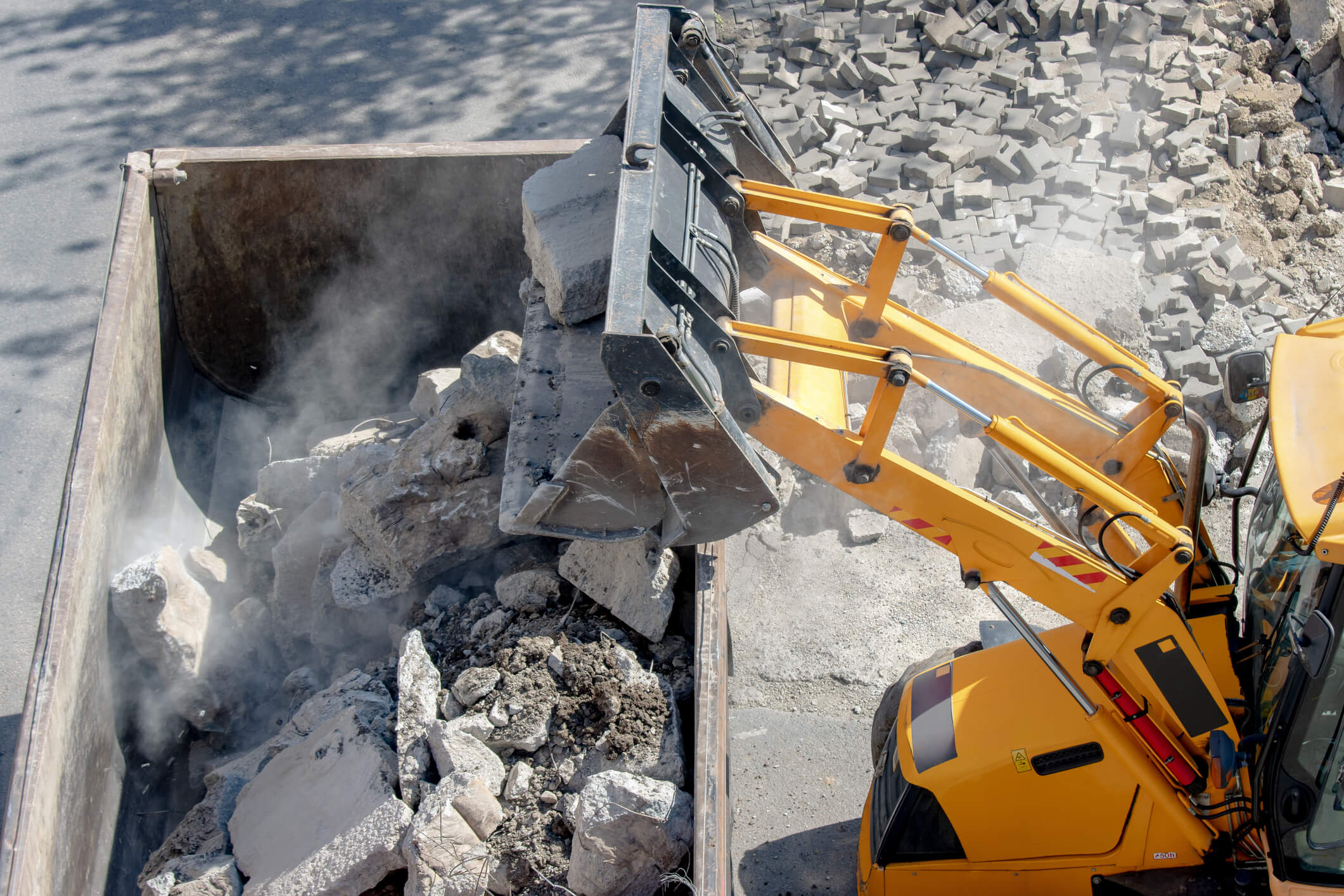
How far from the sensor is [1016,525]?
8.11ft

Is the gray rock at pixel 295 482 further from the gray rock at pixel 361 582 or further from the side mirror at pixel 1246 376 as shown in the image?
the side mirror at pixel 1246 376

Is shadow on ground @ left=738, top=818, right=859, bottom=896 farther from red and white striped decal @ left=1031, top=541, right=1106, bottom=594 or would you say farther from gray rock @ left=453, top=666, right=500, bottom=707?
red and white striped decal @ left=1031, top=541, right=1106, bottom=594

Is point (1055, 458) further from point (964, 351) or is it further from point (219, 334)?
point (219, 334)

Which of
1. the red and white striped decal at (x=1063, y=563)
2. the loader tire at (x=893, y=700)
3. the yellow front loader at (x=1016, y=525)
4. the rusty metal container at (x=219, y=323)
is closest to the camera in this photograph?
the yellow front loader at (x=1016, y=525)

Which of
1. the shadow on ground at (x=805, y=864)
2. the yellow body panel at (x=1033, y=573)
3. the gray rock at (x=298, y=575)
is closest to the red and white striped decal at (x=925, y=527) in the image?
the yellow body panel at (x=1033, y=573)

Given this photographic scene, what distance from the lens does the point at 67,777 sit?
290 centimetres

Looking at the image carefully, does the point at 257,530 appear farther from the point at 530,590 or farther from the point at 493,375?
the point at 530,590

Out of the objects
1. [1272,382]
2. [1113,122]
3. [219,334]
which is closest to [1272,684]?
[1272,382]

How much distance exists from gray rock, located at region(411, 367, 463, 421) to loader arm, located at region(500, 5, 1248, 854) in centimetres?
117

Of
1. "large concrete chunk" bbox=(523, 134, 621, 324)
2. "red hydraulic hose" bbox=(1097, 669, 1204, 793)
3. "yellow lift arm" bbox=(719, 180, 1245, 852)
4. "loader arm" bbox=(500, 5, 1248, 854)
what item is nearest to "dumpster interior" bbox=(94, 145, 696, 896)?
"large concrete chunk" bbox=(523, 134, 621, 324)

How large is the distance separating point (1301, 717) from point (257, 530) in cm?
385

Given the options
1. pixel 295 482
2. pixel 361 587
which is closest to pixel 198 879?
pixel 361 587

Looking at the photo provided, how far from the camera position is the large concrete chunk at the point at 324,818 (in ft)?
9.57

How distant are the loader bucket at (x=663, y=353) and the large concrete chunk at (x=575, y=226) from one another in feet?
0.52
